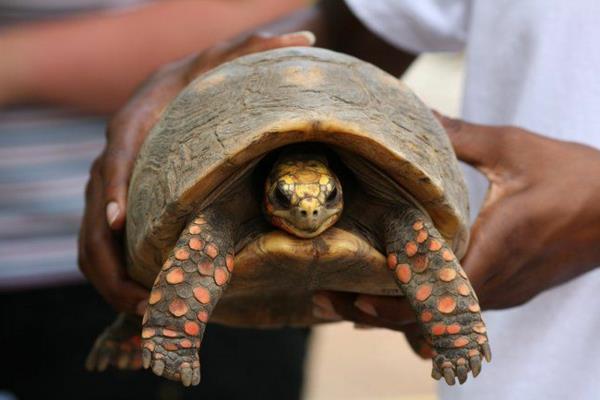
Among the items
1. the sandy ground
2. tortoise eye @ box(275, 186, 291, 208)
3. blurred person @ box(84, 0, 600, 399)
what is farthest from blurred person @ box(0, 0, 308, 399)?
the sandy ground

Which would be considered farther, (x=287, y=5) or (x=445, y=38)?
(x=287, y=5)

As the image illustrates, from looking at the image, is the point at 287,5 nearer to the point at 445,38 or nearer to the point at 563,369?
the point at 445,38

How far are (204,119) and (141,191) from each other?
0.14 m

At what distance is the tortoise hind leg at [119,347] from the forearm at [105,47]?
508mm

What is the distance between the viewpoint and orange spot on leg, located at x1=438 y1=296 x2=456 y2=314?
1322 mm

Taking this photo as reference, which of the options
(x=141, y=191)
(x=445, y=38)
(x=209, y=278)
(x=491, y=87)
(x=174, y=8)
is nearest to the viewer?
(x=209, y=278)

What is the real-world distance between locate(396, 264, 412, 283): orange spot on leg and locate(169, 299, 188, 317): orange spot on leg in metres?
0.29

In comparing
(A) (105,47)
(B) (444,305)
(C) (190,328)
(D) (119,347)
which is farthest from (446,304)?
(A) (105,47)

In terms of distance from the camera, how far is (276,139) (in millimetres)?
1309

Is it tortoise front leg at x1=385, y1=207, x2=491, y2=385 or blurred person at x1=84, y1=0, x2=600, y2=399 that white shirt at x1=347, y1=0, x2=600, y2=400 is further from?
tortoise front leg at x1=385, y1=207, x2=491, y2=385

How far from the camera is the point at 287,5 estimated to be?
2.17 meters

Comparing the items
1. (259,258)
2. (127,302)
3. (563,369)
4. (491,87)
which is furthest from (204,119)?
(563,369)

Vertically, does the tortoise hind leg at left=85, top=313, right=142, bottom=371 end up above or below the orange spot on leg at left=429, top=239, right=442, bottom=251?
below

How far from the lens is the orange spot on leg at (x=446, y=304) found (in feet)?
4.34
